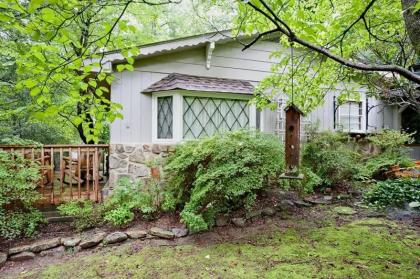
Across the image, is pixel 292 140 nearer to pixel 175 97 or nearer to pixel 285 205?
pixel 285 205

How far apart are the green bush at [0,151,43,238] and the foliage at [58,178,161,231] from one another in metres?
0.48

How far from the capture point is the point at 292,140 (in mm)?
3387

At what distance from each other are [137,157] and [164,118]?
102cm

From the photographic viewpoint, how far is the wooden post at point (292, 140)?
3340 millimetres

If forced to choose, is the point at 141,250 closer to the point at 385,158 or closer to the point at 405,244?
the point at 405,244

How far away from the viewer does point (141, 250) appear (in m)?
3.90

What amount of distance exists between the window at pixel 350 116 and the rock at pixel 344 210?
137 inches

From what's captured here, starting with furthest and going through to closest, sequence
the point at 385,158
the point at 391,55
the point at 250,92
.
Result: the point at 385,158 < the point at 250,92 < the point at 391,55

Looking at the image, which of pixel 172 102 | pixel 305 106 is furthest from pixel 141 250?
pixel 305 106

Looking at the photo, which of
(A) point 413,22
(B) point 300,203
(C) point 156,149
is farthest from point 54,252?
(A) point 413,22

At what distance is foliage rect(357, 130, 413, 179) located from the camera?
658 centimetres

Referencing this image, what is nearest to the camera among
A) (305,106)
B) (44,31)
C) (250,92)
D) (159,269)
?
(44,31)

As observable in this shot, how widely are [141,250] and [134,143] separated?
99.9 inches

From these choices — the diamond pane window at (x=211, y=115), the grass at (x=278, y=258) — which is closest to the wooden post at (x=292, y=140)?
the grass at (x=278, y=258)
